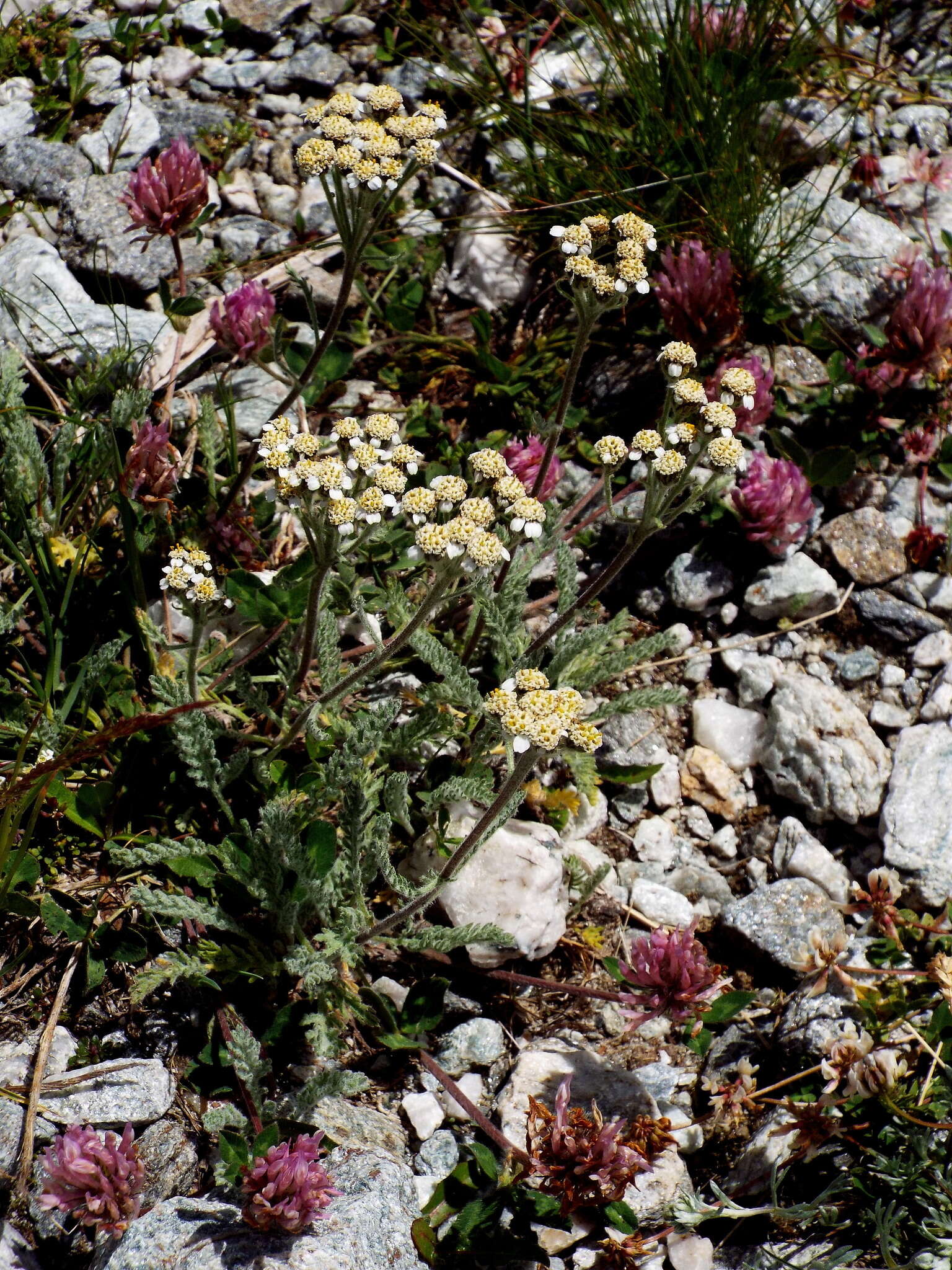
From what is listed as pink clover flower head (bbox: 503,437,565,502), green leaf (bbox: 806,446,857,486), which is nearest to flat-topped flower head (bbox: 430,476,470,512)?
pink clover flower head (bbox: 503,437,565,502)

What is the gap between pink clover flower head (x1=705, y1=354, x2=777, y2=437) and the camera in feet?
13.1

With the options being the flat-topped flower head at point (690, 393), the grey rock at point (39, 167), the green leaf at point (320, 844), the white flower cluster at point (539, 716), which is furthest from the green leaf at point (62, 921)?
the grey rock at point (39, 167)

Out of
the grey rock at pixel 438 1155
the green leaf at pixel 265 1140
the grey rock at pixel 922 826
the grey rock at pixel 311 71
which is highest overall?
the grey rock at pixel 311 71

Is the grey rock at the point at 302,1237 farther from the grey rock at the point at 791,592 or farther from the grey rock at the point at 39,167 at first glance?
the grey rock at the point at 39,167

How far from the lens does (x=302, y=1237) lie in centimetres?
249

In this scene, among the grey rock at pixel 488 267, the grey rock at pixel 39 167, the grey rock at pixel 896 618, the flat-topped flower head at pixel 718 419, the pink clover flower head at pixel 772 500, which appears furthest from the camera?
the grey rock at pixel 488 267

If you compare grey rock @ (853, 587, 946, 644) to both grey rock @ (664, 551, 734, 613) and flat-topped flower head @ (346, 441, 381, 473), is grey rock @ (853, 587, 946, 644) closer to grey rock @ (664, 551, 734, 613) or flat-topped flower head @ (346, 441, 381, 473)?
grey rock @ (664, 551, 734, 613)

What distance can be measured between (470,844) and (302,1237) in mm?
1055

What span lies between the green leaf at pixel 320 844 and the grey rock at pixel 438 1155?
2.72 ft

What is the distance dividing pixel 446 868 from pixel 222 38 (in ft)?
14.8

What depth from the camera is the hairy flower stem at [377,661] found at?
2.46m

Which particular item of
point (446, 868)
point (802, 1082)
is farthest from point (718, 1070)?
point (446, 868)

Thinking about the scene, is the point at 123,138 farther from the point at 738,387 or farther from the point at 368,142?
the point at 738,387

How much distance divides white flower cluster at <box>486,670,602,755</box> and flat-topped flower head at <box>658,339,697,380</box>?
1.14 m
